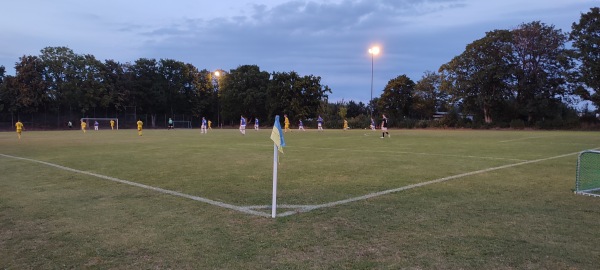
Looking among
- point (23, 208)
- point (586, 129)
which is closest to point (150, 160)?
point (23, 208)

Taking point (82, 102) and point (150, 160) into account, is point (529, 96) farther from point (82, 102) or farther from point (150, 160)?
point (82, 102)

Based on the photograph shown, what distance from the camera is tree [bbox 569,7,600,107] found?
49.6m

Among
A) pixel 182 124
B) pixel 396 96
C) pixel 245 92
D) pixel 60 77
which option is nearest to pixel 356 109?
pixel 396 96

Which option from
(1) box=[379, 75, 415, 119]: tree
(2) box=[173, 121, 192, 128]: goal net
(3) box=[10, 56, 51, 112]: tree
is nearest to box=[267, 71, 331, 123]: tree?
(1) box=[379, 75, 415, 119]: tree

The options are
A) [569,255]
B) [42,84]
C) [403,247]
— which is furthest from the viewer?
[42,84]

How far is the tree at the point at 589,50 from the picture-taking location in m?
49.6

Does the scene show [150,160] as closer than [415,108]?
Yes

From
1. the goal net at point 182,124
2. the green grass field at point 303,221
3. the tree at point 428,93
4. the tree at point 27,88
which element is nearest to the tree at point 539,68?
the tree at point 428,93

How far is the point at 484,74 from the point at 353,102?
50.3 metres

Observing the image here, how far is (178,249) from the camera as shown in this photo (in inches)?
192

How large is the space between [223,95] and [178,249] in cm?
8062

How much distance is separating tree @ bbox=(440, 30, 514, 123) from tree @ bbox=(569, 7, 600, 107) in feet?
25.9

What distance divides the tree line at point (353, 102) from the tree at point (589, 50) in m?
0.12

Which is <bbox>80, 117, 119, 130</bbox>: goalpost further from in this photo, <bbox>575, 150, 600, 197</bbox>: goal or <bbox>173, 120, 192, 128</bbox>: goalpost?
<bbox>575, 150, 600, 197</bbox>: goal
